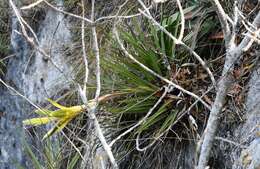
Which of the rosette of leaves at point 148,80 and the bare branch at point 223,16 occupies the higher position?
the bare branch at point 223,16

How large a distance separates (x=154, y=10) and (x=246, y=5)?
62 cm

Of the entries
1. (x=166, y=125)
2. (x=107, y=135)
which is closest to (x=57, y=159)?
(x=107, y=135)

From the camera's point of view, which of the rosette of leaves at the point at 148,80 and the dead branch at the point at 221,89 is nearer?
the dead branch at the point at 221,89

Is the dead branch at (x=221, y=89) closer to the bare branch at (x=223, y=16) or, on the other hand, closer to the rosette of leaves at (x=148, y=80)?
the bare branch at (x=223, y=16)

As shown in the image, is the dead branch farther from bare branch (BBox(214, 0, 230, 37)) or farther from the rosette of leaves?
the rosette of leaves

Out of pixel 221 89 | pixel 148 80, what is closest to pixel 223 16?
pixel 221 89

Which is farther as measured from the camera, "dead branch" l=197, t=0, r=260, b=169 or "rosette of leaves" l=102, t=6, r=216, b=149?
"rosette of leaves" l=102, t=6, r=216, b=149

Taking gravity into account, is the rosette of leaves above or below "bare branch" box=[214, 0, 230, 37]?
below

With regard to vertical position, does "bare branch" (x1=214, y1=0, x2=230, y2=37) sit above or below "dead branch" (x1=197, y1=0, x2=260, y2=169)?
above

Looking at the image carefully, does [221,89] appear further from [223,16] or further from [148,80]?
[148,80]

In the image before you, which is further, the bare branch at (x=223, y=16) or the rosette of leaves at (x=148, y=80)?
the rosette of leaves at (x=148, y=80)

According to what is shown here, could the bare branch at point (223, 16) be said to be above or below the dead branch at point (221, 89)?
above

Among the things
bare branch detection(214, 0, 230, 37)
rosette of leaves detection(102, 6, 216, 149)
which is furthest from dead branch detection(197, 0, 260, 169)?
rosette of leaves detection(102, 6, 216, 149)

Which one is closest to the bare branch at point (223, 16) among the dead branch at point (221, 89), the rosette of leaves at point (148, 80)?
the dead branch at point (221, 89)
